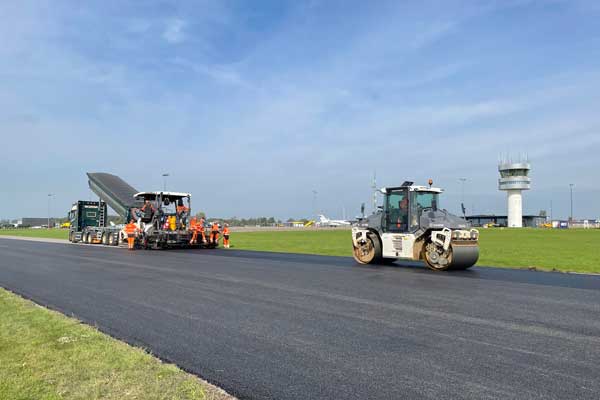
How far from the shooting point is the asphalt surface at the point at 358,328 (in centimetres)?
438

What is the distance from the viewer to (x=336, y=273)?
12547 mm

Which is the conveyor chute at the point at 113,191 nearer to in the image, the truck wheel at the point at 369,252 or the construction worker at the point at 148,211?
the construction worker at the point at 148,211

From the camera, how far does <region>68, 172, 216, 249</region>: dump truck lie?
2310 cm

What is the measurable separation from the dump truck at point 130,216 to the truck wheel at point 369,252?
1011 centimetres

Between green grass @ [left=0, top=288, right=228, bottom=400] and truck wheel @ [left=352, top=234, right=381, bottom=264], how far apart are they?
10.1 meters

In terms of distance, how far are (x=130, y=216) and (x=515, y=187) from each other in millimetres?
77452

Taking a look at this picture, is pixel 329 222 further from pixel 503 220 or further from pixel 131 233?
pixel 131 233

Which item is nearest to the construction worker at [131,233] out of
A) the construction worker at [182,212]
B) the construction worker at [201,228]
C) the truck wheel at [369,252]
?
the construction worker at [182,212]

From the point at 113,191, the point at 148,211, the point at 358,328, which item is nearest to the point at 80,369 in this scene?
the point at 358,328

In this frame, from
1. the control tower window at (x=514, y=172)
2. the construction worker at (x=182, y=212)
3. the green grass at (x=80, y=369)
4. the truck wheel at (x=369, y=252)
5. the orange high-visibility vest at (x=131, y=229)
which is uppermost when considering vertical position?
the control tower window at (x=514, y=172)

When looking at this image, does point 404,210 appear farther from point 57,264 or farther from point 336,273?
point 57,264

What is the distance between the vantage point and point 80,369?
15.1 ft

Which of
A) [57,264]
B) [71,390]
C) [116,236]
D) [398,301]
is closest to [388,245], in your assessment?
[398,301]

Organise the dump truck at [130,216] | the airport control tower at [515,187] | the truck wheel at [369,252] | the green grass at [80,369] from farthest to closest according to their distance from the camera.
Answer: the airport control tower at [515,187], the dump truck at [130,216], the truck wheel at [369,252], the green grass at [80,369]
